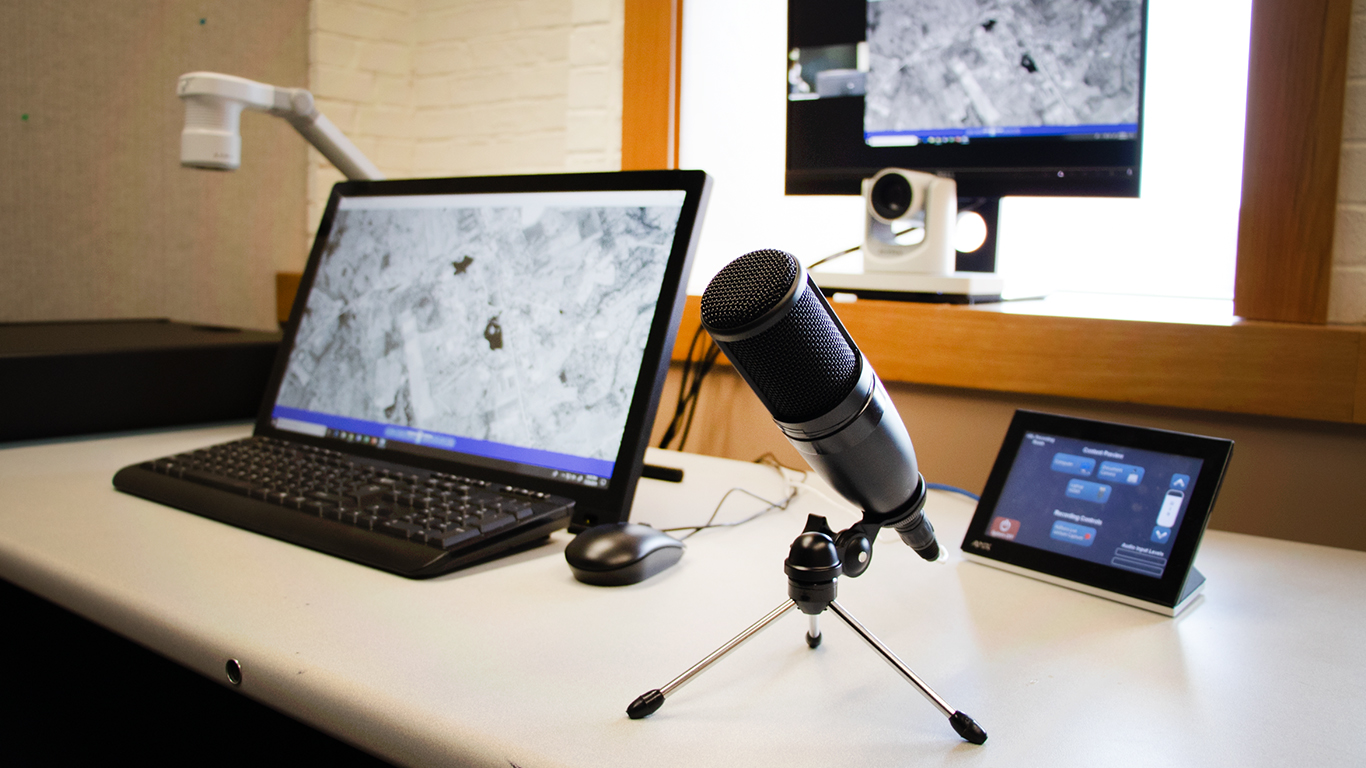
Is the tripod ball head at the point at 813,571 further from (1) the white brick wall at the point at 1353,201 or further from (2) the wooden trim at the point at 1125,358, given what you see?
(1) the white brick wall at the point at 1353,201

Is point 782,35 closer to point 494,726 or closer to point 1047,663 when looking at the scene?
point 1047,663

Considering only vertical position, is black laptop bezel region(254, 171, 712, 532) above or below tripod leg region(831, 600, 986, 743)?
above

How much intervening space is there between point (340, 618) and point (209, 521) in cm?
29

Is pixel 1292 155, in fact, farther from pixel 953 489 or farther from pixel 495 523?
pixel 495 523

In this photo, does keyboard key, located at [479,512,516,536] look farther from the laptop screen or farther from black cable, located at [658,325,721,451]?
black cable, located at [658,325,721,451]

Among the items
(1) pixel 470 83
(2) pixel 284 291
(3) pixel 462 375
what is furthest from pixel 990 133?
(2) pixel 284 291

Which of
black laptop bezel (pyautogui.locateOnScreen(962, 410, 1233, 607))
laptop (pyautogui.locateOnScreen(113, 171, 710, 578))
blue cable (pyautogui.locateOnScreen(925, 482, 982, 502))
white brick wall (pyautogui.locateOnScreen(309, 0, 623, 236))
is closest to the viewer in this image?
black laptop bezel (pyautogui.locateOnScreen(962, 410, 1233, 607))

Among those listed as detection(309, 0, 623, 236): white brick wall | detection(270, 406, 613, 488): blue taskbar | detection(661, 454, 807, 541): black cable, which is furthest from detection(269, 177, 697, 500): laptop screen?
detection(309, 0, 623, 236): white brick wall

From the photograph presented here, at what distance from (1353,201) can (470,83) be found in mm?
1600

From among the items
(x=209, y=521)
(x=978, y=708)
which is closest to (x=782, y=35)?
(x=209, y=521)

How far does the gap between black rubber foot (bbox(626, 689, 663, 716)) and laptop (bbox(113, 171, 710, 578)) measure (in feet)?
0.84

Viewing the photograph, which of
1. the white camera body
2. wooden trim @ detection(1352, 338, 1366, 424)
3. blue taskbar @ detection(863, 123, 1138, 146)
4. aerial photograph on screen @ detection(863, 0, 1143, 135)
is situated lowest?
wooden trim @ detection(1352, 338, 1366, 424)

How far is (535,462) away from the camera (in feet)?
2.69

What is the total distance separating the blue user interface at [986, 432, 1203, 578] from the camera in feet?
2.18
